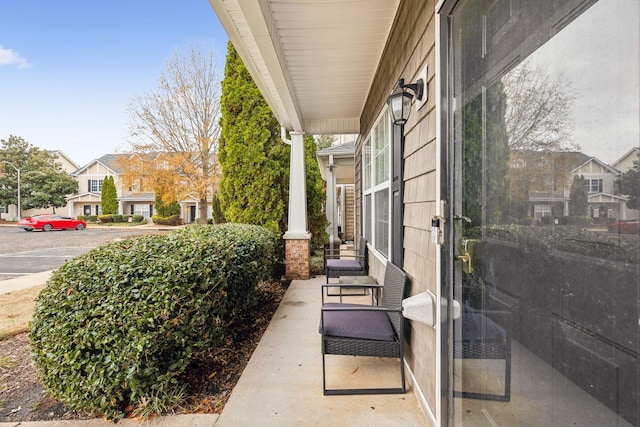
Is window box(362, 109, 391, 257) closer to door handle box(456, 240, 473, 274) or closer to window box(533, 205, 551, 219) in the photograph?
door handle box(456, 240, 473, 274)

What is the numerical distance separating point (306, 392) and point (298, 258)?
134 inches

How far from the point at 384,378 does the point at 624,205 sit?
206 cm

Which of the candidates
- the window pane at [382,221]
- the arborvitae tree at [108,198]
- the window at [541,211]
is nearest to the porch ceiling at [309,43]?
the window pane at [382,221]

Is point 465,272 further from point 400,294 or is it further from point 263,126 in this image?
point 263,126

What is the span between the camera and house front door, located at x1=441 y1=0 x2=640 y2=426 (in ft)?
2.38

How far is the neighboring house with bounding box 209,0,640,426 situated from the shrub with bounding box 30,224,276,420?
1581 millimetres

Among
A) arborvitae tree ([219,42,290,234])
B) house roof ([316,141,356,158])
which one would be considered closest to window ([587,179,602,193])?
arborvitae tree ([219,42,290,234])

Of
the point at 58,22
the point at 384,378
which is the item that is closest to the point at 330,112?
the point at 384,378

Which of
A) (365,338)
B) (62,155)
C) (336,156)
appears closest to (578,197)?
(365,338)

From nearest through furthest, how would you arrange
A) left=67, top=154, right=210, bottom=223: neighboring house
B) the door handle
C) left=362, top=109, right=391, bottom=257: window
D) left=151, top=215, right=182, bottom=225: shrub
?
the door handle, left=362, top=109, right=391, bottom=257: window, left=151, top=215, right=182, bottom=225: shrub, left=67, top=154, right=210, bottom=223: neighboring house

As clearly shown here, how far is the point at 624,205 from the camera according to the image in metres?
0.71

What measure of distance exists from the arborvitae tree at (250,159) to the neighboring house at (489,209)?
2.96 m

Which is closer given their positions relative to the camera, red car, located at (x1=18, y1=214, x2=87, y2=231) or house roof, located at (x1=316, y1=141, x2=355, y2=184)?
house roof, located at (x1=316, y1=141, x2=355, y2=184)

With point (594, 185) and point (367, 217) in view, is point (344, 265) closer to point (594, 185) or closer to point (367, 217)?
point (367, 217)
